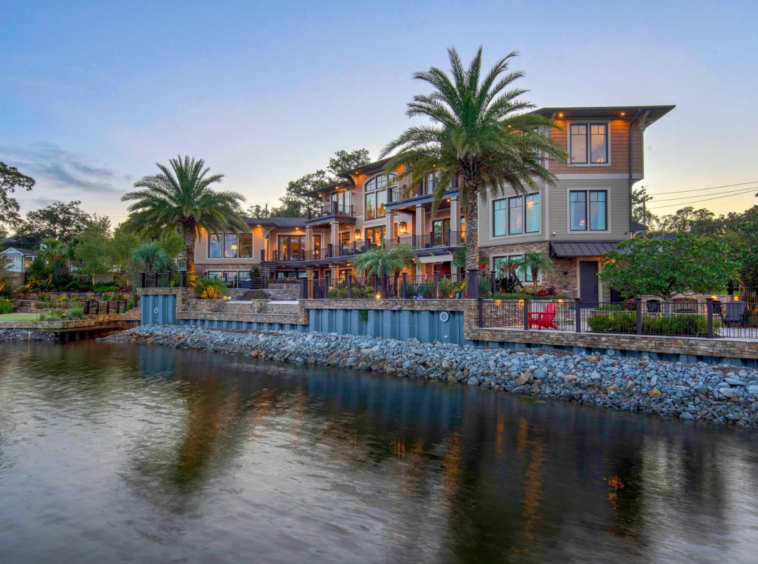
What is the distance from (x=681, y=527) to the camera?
710 cm

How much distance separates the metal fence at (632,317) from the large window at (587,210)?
1019cm

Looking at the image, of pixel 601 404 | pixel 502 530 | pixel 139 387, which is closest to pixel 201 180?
pixel 139 387

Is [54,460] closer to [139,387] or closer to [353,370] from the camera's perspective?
[139,387]

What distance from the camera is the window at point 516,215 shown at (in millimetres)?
28953

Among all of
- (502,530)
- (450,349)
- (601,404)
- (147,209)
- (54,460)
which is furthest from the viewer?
(147,209)

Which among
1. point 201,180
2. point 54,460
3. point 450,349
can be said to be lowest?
point 54,460

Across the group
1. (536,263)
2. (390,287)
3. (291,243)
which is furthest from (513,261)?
(291,243)

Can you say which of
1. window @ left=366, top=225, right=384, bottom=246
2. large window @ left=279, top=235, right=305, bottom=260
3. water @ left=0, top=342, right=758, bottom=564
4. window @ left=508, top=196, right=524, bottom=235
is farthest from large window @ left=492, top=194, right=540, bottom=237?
large window @ left=279, top=235, right=305, bottom=260

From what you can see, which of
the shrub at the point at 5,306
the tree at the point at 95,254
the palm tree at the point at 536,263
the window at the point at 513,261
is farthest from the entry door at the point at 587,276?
the shrub at the point at 5,306

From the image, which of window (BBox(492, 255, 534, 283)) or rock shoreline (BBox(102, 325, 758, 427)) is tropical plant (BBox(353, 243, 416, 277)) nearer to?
rock shoreline (BBox(102, 325, 758, 427))

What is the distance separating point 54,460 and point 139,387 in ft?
25.2

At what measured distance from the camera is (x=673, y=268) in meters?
16.2

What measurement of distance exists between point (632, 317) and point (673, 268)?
A: 2414mm

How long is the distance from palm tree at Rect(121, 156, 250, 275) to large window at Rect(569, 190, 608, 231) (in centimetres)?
2126
